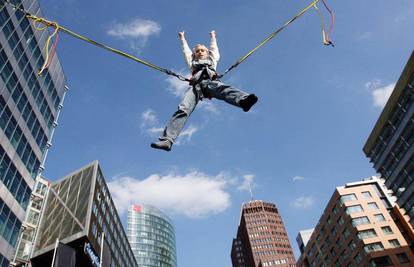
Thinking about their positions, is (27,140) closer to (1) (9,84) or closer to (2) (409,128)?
(1) (9,84)

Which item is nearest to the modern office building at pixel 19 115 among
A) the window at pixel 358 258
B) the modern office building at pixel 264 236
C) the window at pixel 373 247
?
the window at pixel 373 247

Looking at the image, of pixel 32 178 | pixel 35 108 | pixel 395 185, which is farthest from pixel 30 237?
pixel 395 185

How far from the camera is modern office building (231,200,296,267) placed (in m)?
155

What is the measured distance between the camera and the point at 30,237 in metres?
44.4

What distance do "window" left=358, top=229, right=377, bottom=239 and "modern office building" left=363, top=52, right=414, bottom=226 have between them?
445 inches

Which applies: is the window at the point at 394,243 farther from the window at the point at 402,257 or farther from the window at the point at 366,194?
the window at the point at 366,194

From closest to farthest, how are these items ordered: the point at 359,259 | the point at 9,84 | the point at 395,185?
the point at 9,84, the point at 395,185, the point at 359,259

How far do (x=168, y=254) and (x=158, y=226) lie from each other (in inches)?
520

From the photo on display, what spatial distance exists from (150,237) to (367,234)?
111943 millimetres

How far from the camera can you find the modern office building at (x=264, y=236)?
509ft

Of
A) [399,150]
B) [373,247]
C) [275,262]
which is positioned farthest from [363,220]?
[275,262]

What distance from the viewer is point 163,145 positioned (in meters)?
7.22

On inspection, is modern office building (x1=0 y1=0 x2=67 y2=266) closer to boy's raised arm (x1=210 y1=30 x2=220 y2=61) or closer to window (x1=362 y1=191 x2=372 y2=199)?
→ boy's raised arm (x1=210 y1=30 x2=220 y2=61)

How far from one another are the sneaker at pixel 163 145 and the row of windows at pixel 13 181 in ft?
70.1
